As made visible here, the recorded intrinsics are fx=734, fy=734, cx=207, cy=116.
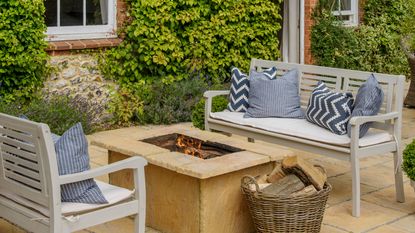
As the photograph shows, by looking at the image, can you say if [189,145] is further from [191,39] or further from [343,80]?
[191,39]

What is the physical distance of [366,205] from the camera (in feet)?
17.9

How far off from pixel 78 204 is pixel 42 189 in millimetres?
223

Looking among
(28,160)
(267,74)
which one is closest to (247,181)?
(28,160)

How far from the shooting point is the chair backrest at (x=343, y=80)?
5.58 metres

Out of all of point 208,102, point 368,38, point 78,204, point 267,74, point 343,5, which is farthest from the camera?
point 343,5

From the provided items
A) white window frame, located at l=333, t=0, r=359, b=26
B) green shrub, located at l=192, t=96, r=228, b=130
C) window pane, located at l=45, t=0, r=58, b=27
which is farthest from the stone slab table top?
white window frame, located at l=333, t=0, r=359, b=26

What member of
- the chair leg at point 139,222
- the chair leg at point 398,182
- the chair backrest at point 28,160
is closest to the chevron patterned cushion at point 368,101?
the chair leg at point 398,182

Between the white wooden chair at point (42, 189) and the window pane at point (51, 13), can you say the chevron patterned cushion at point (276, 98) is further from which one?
the window pane at point (51, 13)

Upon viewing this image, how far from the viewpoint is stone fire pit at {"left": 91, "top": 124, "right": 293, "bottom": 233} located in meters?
4.53

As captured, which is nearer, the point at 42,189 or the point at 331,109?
the point at 42,189

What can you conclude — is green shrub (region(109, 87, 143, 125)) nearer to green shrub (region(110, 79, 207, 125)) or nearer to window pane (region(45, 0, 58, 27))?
green shrub (region(110, 79, 207, 125))

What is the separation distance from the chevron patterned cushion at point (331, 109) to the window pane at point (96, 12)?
355 cm

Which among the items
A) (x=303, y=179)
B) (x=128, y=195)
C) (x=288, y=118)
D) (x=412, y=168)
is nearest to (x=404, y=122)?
(x=288, y=118)

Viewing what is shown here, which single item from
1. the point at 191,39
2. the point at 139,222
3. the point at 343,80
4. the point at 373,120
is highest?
the point at 191,39
